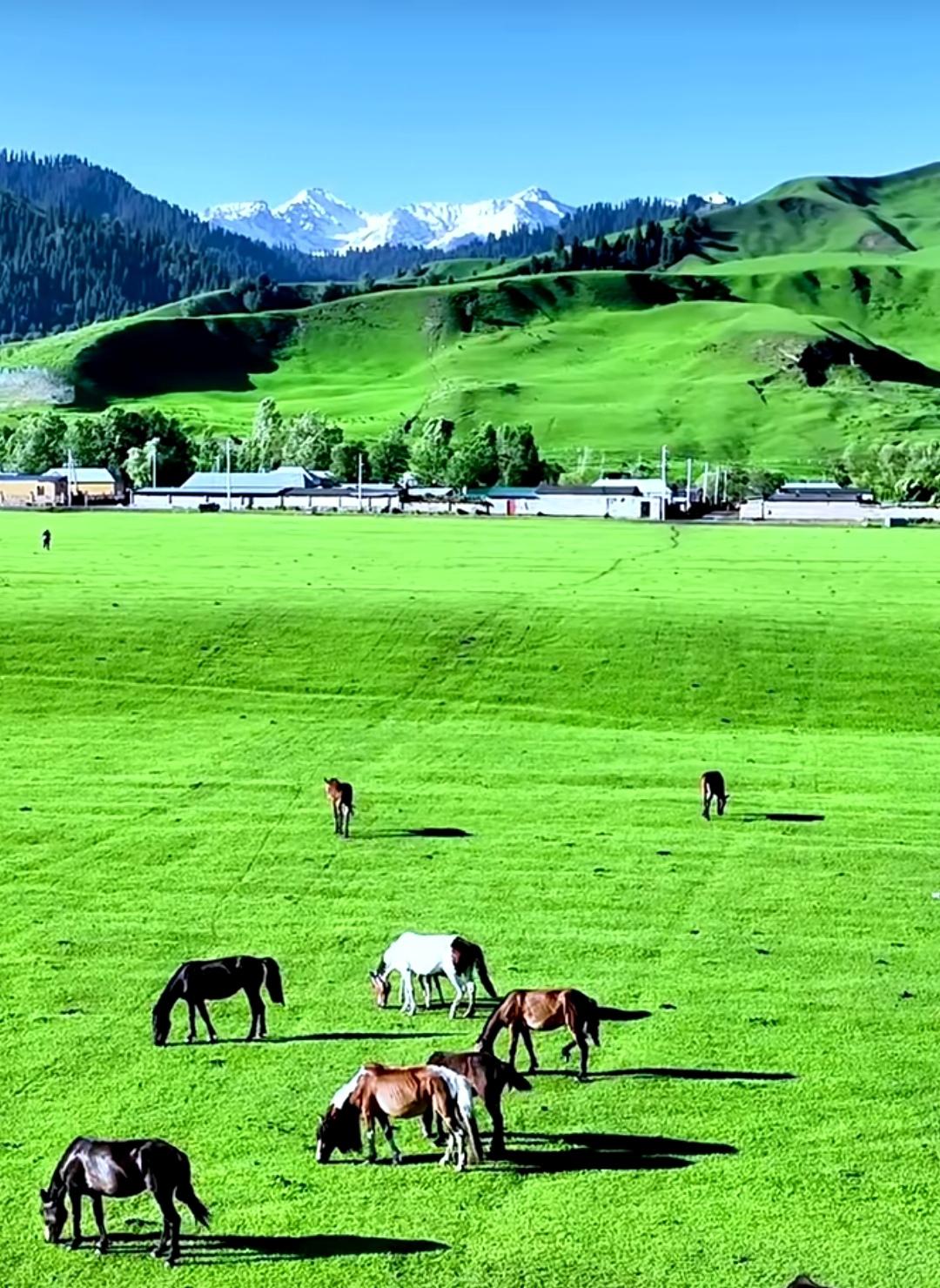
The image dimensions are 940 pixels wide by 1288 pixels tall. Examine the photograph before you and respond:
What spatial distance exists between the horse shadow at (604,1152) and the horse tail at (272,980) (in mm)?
5037

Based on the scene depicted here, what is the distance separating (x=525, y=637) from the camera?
59.1 meters

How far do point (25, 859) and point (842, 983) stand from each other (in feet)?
54.8

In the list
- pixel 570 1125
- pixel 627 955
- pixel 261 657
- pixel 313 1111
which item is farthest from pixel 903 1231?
pixel 261 657

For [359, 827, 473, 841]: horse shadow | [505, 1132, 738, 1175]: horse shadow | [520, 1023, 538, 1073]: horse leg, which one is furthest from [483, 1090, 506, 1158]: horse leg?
[359, 827, 473, 841]: horse shadow

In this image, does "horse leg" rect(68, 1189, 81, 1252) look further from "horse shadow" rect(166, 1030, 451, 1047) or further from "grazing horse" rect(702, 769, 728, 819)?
"grazing horse" rect(702, 769, 728, 819)

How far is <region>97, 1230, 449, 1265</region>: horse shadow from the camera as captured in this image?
1553cm

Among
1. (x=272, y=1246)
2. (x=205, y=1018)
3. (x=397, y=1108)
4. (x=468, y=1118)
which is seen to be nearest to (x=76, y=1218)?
(x=272, y=1246)

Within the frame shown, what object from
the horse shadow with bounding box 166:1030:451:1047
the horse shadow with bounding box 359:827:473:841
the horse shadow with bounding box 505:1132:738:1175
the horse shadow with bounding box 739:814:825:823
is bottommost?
the horse shadow with bounding box 739:814:825:823

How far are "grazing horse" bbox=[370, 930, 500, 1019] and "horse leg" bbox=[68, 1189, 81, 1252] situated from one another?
737 centimetres

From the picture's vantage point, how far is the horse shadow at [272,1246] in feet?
51.0

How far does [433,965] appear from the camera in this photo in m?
22.5

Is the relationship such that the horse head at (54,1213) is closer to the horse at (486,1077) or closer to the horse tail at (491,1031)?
the horse at (486,1077)

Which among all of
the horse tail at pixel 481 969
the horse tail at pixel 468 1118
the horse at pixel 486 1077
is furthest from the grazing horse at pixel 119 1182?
the horse tail at pixel 481 969

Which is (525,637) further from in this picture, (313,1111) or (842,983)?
(313,1111)
